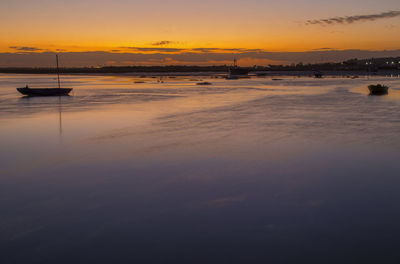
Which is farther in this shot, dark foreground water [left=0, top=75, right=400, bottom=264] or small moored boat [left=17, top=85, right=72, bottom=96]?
small moored boat [left=17, top=85, right=72, bottom=96]

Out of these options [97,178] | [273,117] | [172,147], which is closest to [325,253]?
[97,178]

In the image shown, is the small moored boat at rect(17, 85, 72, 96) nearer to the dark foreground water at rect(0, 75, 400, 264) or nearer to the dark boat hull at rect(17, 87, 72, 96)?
the dark boat hull at rect(17, 87, 72, 96)

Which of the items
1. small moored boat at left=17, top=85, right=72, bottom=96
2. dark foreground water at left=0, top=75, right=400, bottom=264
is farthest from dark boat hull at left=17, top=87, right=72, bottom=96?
dark foreground water at left=0, top=75, right=400, bottom=264

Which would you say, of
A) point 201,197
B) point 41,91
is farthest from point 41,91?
point 201,197

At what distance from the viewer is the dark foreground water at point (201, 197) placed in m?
5.66

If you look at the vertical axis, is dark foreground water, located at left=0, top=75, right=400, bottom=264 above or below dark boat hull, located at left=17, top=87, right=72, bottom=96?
below

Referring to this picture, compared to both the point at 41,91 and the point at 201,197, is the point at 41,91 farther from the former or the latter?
the point at 201,197

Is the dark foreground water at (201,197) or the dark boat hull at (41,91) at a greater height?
the dark boat hull at (41,91)

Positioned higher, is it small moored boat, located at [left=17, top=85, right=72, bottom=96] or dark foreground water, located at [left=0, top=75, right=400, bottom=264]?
small moored boat, located at [left=17, top=85, right=72, bottom=96]

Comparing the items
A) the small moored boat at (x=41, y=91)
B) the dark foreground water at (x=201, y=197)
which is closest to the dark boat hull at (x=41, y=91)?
the small moored boat at (x=41, y=91)

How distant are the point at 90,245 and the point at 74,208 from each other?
1.79 meters

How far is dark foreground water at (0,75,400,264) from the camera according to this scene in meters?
5.66

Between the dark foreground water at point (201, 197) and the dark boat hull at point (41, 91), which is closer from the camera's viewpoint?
the dark foreground water at point (201, 197)

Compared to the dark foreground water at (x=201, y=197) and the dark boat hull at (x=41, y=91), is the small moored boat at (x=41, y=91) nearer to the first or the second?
the dark boat hull at (x=41, y=91)
